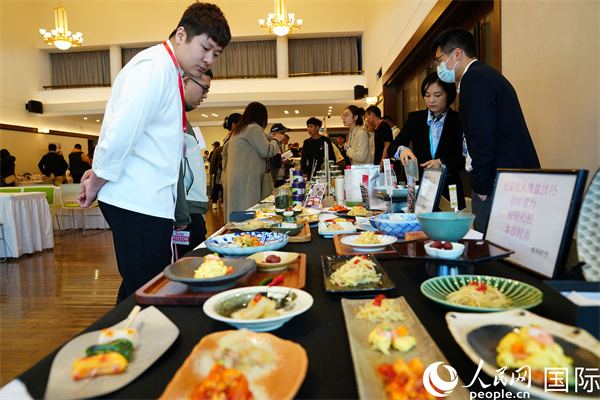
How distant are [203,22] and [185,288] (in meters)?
1.00

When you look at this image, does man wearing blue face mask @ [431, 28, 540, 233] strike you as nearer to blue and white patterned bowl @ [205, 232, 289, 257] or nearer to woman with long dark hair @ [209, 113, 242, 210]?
blue and white patterned bowl @ [205, 232, 289, 257]

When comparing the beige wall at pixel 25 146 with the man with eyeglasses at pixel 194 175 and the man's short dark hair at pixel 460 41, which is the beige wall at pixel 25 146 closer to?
the man with eyeglasses at pixel 194 175

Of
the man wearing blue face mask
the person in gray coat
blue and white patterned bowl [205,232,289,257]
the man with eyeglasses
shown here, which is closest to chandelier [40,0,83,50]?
the person in gray coat

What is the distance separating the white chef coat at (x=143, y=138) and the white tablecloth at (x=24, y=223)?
4.35 meters

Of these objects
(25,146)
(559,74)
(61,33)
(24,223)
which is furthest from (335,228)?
(25,146)

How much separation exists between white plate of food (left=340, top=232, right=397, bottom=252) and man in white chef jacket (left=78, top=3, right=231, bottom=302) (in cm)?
70

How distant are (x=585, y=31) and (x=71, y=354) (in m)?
2.40

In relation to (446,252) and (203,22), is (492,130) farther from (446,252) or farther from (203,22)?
(203,22)

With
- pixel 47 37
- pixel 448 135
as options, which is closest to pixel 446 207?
pixel 448 135

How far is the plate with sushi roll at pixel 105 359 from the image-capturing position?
0.53 m

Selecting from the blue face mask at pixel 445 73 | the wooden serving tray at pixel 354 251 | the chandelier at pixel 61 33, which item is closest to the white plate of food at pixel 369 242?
the wooden serving tray at pixel 354 251

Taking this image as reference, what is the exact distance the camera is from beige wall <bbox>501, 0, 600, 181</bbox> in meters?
1.86

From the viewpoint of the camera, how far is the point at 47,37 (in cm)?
916

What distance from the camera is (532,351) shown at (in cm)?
51
